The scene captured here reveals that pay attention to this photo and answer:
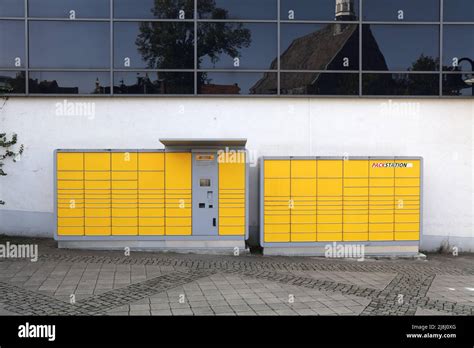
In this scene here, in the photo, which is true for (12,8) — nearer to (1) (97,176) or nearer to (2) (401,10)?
(1) (97,176)

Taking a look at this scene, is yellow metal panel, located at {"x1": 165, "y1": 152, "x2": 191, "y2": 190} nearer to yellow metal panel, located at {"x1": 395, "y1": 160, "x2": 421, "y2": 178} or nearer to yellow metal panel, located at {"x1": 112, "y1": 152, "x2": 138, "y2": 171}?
yellow metal panel, located at {"x1": 112, "y1": 152, "x2": 138, "y2": 171}

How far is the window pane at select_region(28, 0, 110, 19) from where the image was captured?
12.9m

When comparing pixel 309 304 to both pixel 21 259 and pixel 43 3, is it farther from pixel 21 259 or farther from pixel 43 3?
pixel 43 3

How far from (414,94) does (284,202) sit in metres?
5.02

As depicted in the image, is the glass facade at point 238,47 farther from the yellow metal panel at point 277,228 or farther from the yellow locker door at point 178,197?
the yellow metal panel at point 277,228

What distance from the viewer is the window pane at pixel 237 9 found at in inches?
518

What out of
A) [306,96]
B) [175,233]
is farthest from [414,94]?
[175,233]

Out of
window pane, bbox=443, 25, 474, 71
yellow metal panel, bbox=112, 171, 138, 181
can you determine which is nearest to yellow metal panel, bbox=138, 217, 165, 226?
yellow metal panel, bbox=112, 171, 138, 181

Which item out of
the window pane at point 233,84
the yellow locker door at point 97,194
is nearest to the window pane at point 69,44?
the window pane at point 233,84

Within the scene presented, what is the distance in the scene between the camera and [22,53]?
42.2ft

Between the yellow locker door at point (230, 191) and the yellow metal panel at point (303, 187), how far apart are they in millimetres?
1259

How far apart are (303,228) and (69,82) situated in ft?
23.8

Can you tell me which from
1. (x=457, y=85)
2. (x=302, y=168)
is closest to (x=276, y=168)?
(x=302, y=168)

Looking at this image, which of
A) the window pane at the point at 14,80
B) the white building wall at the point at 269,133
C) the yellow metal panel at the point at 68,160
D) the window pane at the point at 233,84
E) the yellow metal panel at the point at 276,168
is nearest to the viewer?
the yellow metal panel at the point at 68,160
